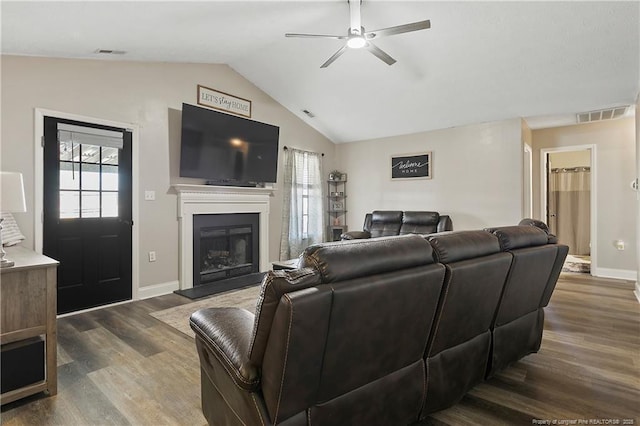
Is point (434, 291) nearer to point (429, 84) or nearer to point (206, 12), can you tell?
point (206, 12)

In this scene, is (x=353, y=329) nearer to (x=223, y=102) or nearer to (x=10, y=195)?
(x=10, y=195)

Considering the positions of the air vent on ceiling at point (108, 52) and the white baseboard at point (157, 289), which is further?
the white baseboard at point (157, 289)

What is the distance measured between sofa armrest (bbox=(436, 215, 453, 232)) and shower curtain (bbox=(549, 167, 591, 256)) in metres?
3.05

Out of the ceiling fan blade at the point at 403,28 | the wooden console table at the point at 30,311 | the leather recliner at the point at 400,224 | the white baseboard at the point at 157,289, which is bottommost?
the white baseboard at the point at 157,289

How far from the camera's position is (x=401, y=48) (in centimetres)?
381

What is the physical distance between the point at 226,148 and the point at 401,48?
2.55 m

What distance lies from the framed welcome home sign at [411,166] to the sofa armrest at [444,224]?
0.82 metres

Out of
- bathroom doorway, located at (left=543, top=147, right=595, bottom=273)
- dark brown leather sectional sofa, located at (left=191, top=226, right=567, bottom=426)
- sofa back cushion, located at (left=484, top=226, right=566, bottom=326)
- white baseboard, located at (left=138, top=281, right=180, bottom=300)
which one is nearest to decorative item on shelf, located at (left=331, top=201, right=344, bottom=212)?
white baseboard, located at (left=138, top=281, right=180, bottom=300)

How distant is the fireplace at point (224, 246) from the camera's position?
14.8 feet

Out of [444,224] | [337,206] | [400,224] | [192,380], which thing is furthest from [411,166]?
[192,380]

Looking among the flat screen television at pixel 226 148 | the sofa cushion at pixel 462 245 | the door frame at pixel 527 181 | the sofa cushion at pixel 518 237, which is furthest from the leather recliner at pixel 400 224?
the sofa cushion at pixel 462 245

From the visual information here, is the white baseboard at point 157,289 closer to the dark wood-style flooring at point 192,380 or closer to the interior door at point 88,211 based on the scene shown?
the interior door at point 88,211

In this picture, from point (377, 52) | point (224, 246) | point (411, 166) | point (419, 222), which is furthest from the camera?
point (411, 166)

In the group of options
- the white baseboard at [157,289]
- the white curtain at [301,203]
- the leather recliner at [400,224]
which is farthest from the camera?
the white curtain at [301,203]
